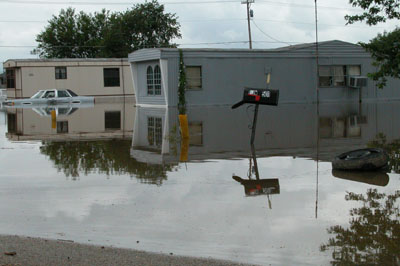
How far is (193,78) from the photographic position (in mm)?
33031

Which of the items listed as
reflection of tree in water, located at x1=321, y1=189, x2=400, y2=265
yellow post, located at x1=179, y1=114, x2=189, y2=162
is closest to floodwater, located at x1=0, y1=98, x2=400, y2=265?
reflection of tree in water, located at x1=321, y1=189, x2=400, y2=265

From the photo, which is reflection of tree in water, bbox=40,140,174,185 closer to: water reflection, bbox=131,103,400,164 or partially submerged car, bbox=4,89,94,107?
water reflection, bbox=131,103,400,164

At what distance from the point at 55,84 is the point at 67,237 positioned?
1682 inches

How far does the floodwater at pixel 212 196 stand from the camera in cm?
662

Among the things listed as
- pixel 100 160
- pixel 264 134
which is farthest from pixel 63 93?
pixel 100 160

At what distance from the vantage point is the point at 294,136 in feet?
58.0

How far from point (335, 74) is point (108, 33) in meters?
40.2

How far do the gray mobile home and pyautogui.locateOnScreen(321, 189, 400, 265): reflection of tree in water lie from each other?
2430 centimetres

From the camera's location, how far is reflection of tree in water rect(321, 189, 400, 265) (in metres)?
6.03

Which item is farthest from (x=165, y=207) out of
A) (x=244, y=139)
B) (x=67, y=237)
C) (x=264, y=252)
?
(x=244, y=139)

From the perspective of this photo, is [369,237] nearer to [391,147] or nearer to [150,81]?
[391,147]

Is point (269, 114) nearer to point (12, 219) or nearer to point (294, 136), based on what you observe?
point (294, 136)

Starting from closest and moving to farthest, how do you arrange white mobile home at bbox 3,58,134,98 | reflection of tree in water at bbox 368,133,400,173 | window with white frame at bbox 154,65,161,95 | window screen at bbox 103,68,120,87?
reflection of tree in water at bbox 368,133,400,173 < window with white frame at bbox 154,65,161,95 < white mobile home at bbox 3,58,134,98 < window screen at bbox 103,68,120,87

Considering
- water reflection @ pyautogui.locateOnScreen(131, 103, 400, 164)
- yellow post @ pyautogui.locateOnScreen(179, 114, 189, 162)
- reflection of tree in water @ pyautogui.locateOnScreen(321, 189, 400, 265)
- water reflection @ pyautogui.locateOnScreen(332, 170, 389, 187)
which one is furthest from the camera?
water reflection @ pyautogui.locateOnScreen(131, 103, 400, 164)
